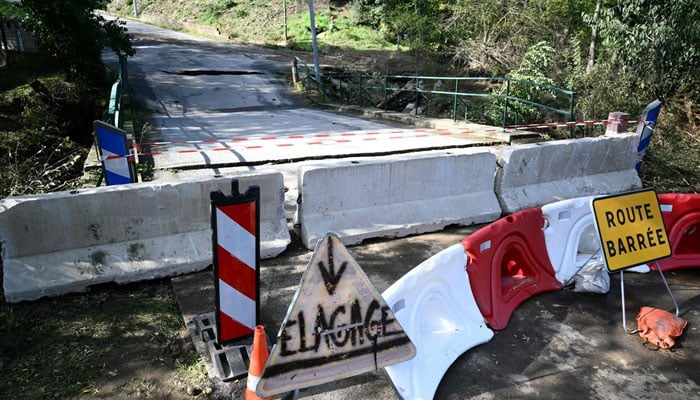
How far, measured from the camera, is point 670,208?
5227mm

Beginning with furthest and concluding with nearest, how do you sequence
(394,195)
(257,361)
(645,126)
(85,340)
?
(645,126) < (394,195) < (85,340) < (257,361)

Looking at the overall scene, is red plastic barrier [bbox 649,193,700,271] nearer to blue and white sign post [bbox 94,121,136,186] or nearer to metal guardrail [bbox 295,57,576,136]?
blue and white sign post [bbox 94,121,136,186]

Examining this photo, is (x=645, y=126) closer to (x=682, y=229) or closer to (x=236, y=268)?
(x=682, y=229)

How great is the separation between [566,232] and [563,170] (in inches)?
90.9

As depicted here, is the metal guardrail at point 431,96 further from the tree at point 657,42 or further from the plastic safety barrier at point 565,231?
the plastic safety barrier at point 565,231

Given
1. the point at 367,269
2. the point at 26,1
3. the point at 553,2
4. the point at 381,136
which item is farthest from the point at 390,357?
the point at 553,2

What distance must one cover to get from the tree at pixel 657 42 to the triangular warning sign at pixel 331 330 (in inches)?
514

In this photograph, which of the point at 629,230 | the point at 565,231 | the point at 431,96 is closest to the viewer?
the point at 629,230

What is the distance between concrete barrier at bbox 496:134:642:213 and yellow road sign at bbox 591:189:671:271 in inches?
76.3

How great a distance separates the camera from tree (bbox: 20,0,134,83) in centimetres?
1344

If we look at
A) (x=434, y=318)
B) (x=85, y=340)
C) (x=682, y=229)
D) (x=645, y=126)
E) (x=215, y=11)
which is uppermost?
(x=215, y=11)

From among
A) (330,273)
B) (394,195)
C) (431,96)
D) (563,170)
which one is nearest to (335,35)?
(431,96)

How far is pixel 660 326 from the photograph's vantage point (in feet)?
13.0

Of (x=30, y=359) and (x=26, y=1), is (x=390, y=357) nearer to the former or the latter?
(x=30, y=359)
